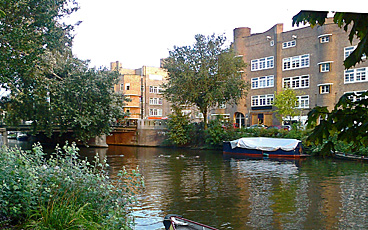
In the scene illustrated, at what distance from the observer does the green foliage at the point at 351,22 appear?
3.12 metres

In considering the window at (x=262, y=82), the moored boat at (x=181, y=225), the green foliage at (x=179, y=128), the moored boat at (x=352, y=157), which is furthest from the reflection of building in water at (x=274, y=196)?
the window at (x=262, y=82)

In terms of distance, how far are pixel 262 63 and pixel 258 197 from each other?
34.4 m

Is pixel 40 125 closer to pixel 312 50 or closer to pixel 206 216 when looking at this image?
pixel 206 216

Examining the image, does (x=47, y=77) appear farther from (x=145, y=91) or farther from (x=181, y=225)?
(x=145, y=91)

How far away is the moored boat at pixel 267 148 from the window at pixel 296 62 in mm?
16861

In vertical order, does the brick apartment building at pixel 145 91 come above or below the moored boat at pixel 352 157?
above

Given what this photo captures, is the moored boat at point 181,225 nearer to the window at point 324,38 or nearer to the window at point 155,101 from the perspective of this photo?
the window at point 324,38

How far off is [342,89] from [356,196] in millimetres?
28258

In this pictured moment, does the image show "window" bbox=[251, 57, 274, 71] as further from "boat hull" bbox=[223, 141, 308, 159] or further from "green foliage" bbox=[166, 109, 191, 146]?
"boat hull" bbox=[223, 141, 308, 159]

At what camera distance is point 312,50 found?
1565 inches

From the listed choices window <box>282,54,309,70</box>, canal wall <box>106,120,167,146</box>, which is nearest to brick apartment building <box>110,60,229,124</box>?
canal wall <box>106,120,167,146</box>

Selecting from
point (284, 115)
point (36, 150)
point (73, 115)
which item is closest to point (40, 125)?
point (73, 115)

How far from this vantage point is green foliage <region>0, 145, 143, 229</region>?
4.93 m

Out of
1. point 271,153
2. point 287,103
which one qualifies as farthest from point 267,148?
point 287,103
